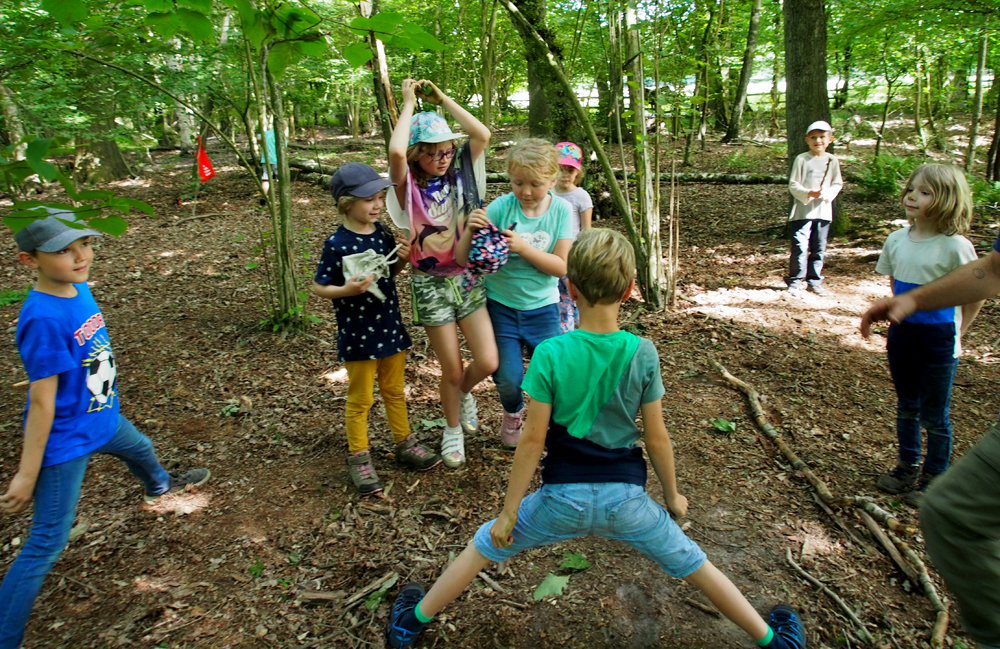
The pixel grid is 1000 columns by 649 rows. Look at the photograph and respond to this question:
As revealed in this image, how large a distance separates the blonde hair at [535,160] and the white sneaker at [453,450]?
1588mm

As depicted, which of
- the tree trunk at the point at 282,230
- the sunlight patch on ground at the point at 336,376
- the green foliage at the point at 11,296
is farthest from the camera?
the green foliage at the point at 11,296

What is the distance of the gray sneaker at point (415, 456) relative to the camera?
350cm

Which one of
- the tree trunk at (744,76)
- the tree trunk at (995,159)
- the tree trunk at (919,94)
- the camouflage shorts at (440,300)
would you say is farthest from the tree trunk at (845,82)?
the camouflage shorts at (440,300)

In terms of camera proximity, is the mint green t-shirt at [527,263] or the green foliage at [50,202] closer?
the green foliage at [50,202]

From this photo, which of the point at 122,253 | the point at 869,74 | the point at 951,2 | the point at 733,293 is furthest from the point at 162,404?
the point at 869,74

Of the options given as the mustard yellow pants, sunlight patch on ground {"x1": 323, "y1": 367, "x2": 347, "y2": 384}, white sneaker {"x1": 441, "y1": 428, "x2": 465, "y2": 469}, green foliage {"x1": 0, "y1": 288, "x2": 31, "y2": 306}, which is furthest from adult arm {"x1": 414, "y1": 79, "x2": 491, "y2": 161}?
green foliage {"x1": 0, "y1": 288, "x2": 31, "y2": 306}

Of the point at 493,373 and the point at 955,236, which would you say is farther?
the point at 493,373

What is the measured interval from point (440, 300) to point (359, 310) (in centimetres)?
43

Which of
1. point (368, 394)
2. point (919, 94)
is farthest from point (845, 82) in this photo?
point (368, 394)

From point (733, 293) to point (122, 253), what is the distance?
26.0ft

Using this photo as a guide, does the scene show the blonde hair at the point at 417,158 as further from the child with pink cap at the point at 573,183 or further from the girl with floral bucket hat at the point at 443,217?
the child with pink cap at the point at 573,183

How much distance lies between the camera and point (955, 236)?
9.85 feet

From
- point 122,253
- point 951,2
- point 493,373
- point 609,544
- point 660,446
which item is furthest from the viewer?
point 122,253

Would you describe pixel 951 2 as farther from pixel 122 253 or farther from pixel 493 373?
pixel 122 253
